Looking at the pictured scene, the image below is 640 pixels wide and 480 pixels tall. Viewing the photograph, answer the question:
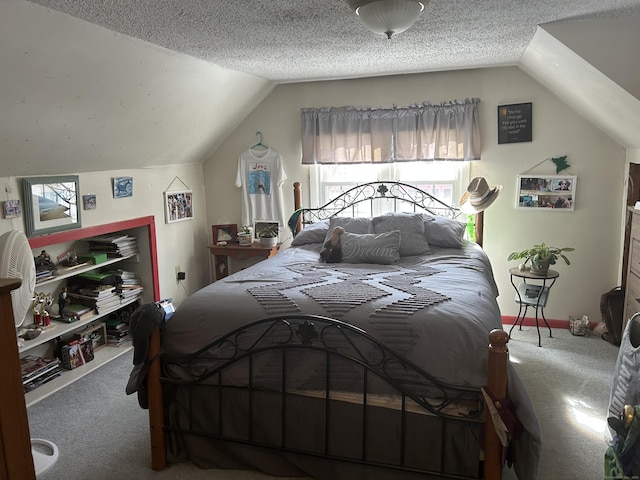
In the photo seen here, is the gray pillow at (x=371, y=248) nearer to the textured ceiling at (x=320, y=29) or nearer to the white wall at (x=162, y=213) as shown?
the textured ceiling at (x=320, y=29)

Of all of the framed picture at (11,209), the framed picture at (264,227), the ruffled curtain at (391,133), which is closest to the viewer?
the framed picture at (11,209)

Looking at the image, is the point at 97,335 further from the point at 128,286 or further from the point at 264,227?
the point at 264,227

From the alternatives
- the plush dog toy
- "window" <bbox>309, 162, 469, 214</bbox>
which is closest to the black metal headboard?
"window" <bbox>309, 162, 469, 214</bbox>

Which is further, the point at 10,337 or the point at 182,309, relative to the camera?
the point at 182,309

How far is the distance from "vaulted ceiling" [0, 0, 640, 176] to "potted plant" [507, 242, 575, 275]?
1500mm

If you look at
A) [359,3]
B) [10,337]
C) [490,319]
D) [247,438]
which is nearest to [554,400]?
[490,319]

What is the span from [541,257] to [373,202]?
153cm

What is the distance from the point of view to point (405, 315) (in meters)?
2.21

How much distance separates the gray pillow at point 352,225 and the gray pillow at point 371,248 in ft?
0.84

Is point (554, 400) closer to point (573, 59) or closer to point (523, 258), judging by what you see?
point (523, 258)

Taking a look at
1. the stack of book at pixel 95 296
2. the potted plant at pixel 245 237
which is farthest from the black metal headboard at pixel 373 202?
the stack of book at pixel 95 296

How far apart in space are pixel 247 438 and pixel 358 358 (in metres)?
0.69

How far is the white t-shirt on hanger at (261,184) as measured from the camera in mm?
4840

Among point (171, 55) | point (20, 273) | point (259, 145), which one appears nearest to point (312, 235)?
point (259, 145)
